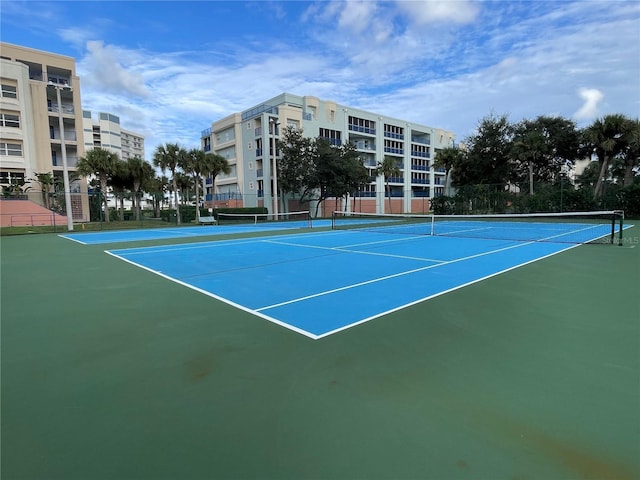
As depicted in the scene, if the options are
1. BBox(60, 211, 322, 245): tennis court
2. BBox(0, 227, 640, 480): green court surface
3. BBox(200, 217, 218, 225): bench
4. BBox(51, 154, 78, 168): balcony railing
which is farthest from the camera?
BBox(51, 154, 78, 168): balcony railing

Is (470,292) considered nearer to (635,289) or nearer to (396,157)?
(635,289)

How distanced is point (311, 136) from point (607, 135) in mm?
31486

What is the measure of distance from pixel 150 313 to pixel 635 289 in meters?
8.17

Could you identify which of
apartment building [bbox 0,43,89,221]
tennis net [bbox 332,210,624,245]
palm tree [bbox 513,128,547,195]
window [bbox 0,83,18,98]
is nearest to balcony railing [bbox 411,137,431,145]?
palm tree [bbox 513,128,547,195]

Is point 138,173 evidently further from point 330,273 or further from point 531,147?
point 531,147

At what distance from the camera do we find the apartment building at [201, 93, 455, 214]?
45.0 meters

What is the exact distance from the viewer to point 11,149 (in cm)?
3434

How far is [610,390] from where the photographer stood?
305 cm

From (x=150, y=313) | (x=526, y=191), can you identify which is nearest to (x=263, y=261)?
(x=150, y=313)

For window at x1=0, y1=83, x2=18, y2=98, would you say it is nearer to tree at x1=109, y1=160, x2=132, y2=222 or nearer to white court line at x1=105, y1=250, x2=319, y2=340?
tree at x1=109, y1=160, x2=132, y2=222

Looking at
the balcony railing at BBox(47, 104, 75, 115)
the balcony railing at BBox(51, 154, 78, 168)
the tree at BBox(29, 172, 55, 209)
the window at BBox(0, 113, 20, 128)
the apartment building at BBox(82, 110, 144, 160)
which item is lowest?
the tree at BBox(29, 172, 55, 209)

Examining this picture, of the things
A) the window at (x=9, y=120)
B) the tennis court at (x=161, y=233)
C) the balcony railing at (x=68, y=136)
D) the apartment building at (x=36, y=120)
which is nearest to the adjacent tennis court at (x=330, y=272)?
the tennis court at (x=161, y=233)

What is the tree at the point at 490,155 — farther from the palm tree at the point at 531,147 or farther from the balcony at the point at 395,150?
the balcony at the point at 395,150

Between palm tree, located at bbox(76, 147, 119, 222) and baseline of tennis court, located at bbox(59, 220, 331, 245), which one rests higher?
palm tree, located at bbox(76, 147, 119, 222)
